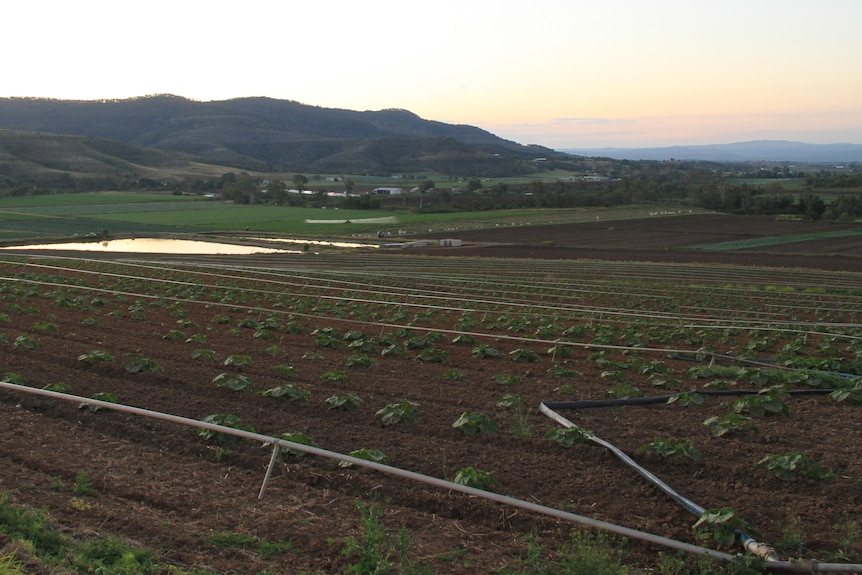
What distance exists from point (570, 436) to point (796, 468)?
7.58 ft

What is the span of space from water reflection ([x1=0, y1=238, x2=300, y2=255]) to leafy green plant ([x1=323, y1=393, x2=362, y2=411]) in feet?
152

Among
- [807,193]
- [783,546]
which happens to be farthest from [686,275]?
[807,193]

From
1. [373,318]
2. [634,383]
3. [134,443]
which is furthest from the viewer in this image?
[373,318]

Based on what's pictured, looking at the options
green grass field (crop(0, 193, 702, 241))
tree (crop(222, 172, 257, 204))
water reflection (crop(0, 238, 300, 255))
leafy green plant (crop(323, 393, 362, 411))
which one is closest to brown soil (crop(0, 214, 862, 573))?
leafy green plant (crop(323, 393, 362, 411))

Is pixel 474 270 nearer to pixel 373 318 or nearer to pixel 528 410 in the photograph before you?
pixel 373 318

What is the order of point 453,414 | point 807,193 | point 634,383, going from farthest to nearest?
point 807,193 < point 634,383 < point 453,414

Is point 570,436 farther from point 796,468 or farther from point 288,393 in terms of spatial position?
point 288,393

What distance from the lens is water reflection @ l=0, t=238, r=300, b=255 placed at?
184ft

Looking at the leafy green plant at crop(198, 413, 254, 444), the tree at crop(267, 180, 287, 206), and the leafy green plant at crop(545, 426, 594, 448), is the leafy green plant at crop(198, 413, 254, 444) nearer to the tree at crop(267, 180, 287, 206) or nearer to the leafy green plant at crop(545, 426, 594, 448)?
the leafy green plant at crop(545, 426, 594, 448)

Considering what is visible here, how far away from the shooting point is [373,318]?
19328 mm

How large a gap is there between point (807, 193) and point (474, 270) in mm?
61401

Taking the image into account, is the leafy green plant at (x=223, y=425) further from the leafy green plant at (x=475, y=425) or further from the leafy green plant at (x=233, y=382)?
the leafy green plant at (x=475, y=425)

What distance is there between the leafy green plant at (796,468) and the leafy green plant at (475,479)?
9.45 feet

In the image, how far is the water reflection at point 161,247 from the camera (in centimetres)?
5597
